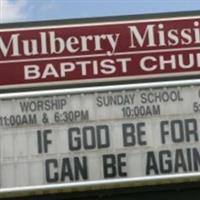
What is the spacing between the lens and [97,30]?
1232 cm

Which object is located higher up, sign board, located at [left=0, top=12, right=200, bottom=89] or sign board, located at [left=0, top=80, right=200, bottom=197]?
sign board, located at [left=0, top=12, right=200, bottom=89]

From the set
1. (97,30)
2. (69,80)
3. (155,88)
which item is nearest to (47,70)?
(69,80)

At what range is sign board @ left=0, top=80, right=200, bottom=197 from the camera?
37.8 ft

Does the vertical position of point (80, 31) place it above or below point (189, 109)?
above

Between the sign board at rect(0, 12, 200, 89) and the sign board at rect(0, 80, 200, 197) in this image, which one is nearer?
the sign board at rect(0, 80, 200, 197)

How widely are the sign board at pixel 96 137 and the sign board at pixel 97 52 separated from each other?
55cm

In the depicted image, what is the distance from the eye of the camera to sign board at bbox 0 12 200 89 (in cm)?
1216

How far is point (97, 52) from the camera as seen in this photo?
1225 centimetres

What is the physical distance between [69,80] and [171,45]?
81.9 inches

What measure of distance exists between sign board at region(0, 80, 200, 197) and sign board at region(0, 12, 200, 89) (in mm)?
545

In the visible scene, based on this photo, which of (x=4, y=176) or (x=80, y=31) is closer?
(x=4, y=176)

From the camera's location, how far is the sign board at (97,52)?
12156 mm

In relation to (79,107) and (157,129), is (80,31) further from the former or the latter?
(157,129)

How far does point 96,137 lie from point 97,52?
1.72 metres
